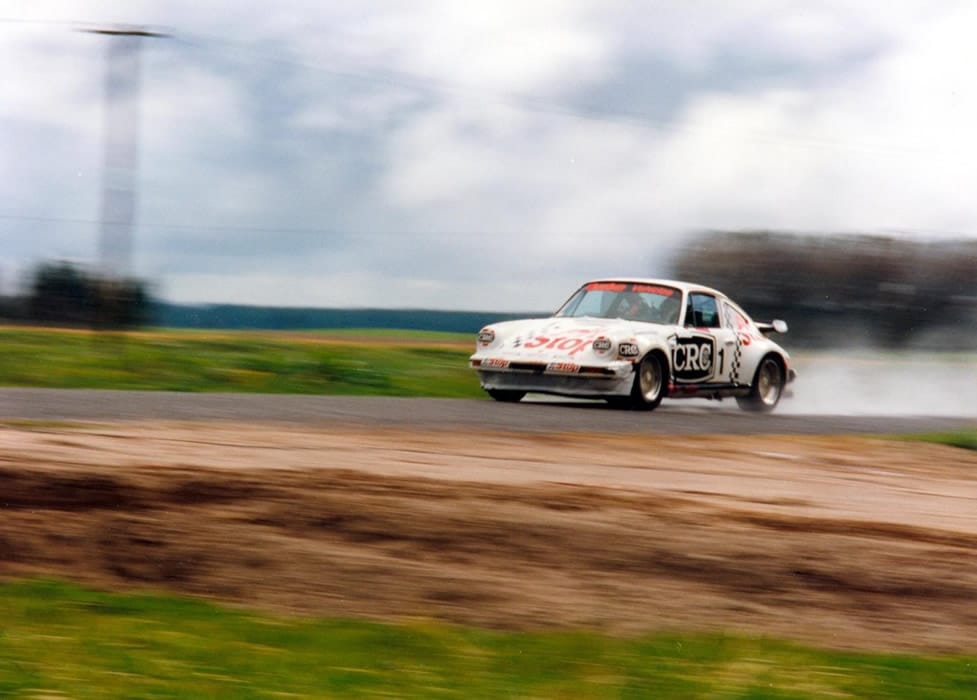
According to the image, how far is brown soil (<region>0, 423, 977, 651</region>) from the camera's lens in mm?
5340

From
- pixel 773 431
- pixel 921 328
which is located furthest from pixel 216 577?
pixel 921 328

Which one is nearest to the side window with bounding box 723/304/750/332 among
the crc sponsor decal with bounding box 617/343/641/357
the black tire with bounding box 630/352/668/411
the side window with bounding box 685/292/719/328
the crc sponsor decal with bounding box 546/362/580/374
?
the side window with bounding box 685/292/719/328

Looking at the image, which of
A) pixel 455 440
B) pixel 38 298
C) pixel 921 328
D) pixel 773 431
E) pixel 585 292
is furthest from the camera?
pixel 921 328

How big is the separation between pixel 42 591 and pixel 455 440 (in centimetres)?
507

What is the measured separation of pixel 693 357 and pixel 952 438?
290 cm

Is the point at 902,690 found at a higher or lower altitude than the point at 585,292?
lower

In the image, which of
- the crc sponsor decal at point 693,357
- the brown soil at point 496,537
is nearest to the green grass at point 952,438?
the crc sponsor decal at point 693,357

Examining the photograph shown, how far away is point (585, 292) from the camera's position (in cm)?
1502

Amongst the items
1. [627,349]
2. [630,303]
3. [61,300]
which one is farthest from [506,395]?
[61,300]

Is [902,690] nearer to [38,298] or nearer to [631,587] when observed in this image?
[631,587]

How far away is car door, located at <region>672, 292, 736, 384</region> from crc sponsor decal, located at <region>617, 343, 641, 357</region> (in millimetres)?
731

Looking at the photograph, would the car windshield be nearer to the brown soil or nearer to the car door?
the car door

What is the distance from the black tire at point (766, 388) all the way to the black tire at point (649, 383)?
6.03ft

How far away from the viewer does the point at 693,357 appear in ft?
48.2
